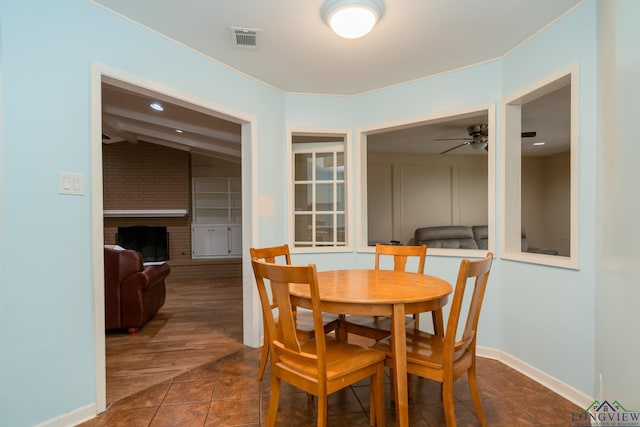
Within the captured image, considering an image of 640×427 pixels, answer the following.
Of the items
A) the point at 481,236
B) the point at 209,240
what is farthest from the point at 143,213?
the point at 481,236

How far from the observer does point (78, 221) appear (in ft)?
5.97

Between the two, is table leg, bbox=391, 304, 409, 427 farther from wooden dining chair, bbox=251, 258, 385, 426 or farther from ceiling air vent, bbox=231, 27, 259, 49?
ceiling air vent, bbox=231, 27, 259, 49

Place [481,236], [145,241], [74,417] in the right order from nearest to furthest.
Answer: [74,417] < [481,236] < [145,241]

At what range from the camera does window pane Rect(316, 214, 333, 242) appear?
3561 mm

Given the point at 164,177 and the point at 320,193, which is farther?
the point at 164,177

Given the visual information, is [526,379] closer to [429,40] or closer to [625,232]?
[625,232]

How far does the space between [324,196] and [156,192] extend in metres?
4.78

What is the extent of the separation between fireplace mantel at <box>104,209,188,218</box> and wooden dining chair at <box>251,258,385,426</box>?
5.69m

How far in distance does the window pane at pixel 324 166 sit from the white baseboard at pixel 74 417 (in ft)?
8.69

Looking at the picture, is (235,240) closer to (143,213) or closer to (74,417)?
(143,213)

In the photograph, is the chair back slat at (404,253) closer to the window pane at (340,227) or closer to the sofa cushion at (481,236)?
the window pane at (340,227)

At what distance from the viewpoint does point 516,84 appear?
8.04 feet

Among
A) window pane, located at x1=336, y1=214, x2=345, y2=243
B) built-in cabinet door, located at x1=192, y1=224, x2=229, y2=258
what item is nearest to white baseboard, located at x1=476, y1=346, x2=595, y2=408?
window pane, located at x1=336, y1=214, x2=345, y2=243

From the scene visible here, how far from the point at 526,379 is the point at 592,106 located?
1.87 meters
